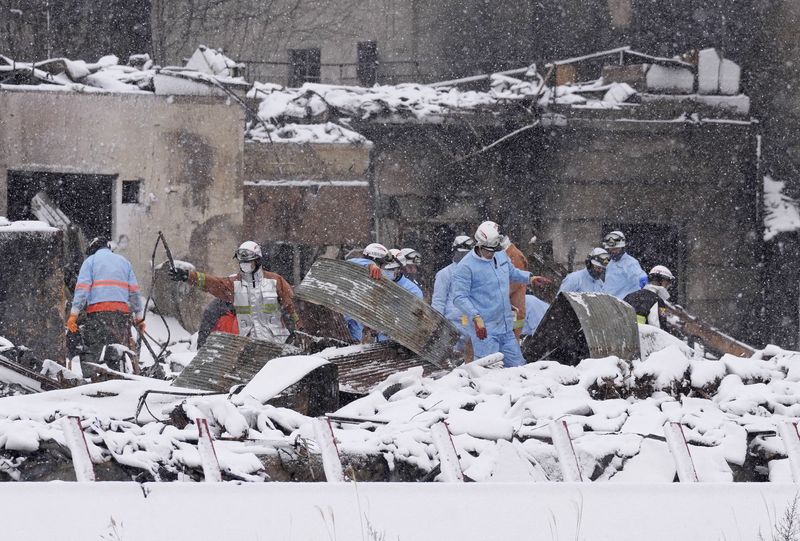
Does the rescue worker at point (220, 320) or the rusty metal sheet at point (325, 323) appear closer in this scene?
the rusty metal sheet at point (325, 323)

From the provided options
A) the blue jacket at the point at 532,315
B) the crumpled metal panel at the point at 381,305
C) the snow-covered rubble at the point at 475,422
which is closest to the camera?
the snow-covered rubble at the point at 475,422

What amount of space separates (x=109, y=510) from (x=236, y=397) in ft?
5.76

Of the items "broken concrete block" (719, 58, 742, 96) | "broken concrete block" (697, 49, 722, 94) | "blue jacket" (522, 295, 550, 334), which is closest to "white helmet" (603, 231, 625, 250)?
"blue jacket" (522, 295, 550, 334)

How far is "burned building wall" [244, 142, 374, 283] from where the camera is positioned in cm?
1547

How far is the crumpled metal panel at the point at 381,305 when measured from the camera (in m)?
8.09

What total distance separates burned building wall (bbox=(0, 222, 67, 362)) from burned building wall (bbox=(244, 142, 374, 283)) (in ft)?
18.8

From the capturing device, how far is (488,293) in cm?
950

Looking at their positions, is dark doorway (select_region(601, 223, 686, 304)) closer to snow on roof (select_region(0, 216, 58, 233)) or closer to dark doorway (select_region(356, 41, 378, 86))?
dark doorway (select_region(356, 41, 378, 86))

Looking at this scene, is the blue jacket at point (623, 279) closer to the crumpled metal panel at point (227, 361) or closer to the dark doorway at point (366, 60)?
the crumpled metal panel at point (227, 361)

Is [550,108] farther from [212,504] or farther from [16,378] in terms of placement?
[212,504]

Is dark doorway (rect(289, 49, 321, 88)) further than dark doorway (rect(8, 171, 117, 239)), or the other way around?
dark doorway (rect(289, 49, 321, 88))

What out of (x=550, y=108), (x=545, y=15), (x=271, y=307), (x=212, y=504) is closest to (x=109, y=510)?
(x=212, y=504)

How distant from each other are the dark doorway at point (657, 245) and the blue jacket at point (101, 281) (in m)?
9.94

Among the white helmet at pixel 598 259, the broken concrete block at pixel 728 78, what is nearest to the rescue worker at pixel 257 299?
the white helmet at pixel 598 259
